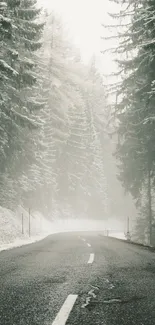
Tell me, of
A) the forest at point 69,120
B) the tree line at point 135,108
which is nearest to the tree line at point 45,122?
the forest at point 69,120

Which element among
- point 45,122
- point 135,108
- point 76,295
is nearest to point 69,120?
point 135,108

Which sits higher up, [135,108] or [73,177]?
[135,108]

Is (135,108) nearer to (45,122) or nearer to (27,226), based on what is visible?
(45,122)

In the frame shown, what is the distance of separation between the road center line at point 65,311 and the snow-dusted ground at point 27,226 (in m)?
11.1

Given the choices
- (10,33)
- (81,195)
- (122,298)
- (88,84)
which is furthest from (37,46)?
(88,84)

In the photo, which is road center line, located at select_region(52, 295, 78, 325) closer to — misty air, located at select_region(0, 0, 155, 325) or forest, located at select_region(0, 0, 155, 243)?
misty air, located at select_region(0, 0, 155, 325)

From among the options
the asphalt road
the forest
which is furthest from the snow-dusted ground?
the asphalt road

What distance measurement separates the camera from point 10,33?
1453 cm

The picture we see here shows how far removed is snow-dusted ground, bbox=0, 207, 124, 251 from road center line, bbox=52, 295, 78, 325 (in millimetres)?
11102

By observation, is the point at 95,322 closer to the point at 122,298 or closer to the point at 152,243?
the point at 122,298

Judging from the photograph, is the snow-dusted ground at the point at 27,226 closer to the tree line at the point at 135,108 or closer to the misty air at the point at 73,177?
the misty air at the point at 73,177

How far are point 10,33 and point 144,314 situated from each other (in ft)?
43.5

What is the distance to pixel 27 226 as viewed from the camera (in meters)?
32.7

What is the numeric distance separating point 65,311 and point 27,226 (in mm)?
29428
